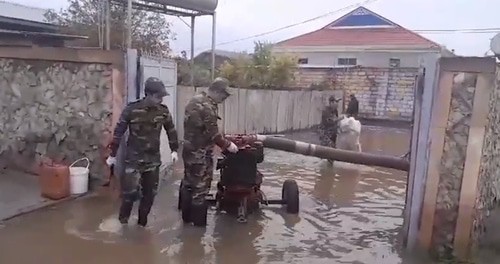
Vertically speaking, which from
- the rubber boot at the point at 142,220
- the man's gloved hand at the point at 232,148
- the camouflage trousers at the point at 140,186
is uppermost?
the man's gloved hand at the point at 232,148

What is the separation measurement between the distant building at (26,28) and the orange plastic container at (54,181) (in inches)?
190

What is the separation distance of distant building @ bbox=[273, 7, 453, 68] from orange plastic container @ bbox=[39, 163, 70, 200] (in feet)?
75.5

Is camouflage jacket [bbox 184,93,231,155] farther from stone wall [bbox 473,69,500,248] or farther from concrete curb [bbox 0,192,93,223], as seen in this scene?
stone wall [bbox 473,69,500,248]

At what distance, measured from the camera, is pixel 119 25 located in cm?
1412

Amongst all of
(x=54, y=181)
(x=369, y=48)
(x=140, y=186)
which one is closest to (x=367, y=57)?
(x=369, y=48)

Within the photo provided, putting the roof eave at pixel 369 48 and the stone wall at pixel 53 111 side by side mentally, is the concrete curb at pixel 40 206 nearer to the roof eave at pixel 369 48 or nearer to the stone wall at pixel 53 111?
the stone wall at pixel 53 111

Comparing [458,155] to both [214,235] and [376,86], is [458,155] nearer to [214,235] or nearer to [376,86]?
[214,235]

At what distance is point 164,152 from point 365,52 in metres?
24.3

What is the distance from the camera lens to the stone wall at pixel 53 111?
25.7ft

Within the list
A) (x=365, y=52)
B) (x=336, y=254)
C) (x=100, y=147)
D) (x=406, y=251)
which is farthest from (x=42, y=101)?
(x=365, y=52)

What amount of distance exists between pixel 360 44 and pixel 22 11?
19.2 m

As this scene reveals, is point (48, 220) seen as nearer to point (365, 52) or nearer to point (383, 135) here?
point (383, 135)

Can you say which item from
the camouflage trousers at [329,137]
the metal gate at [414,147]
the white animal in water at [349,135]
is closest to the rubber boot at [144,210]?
the metal gate at [414,147]

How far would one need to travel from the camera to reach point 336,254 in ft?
19.1
